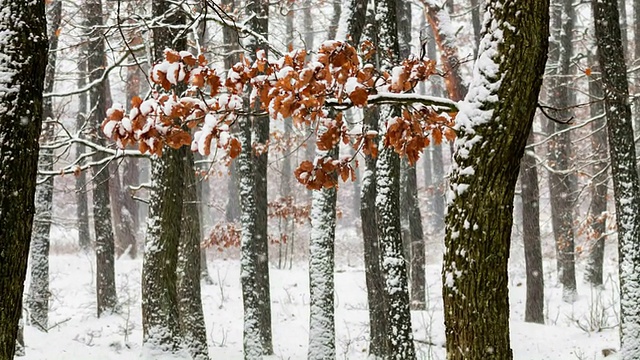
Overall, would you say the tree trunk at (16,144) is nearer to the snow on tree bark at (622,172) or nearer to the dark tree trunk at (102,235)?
the snow on tree bark at (622,172)

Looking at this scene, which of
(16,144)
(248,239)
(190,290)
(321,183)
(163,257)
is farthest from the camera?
(248,239)

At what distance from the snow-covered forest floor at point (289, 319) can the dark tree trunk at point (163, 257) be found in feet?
1.14

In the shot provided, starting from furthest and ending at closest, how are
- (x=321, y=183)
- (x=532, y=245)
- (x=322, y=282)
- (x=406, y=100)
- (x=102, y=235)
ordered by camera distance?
(x=532, y=245), (x=102, y=235), (x=322, y=282), (x=321, y=183), (x=406, y=100)

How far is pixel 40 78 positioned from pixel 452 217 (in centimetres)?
310

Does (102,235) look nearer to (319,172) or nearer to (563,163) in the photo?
(319,172)

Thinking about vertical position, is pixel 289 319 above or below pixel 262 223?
below

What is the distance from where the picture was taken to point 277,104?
441 cm

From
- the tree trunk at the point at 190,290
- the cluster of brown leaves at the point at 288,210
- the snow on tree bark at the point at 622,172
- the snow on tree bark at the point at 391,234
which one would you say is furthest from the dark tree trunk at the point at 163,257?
the cluster of brown leaves at the point at 288,210

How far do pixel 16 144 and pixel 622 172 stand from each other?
8.40m

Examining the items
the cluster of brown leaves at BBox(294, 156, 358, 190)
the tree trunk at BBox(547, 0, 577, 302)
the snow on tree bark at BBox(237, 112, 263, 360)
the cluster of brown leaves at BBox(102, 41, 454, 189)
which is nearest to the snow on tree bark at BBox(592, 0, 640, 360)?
the cluster of brown leaves at BBox(102, 41, 454, 189)

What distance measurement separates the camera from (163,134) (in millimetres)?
4688

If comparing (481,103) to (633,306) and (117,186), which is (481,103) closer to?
(633,306)

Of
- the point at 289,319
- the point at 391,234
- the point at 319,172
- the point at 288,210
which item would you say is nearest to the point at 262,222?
the point at 289,319

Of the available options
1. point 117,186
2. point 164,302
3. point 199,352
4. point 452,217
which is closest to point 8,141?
point 452,217
